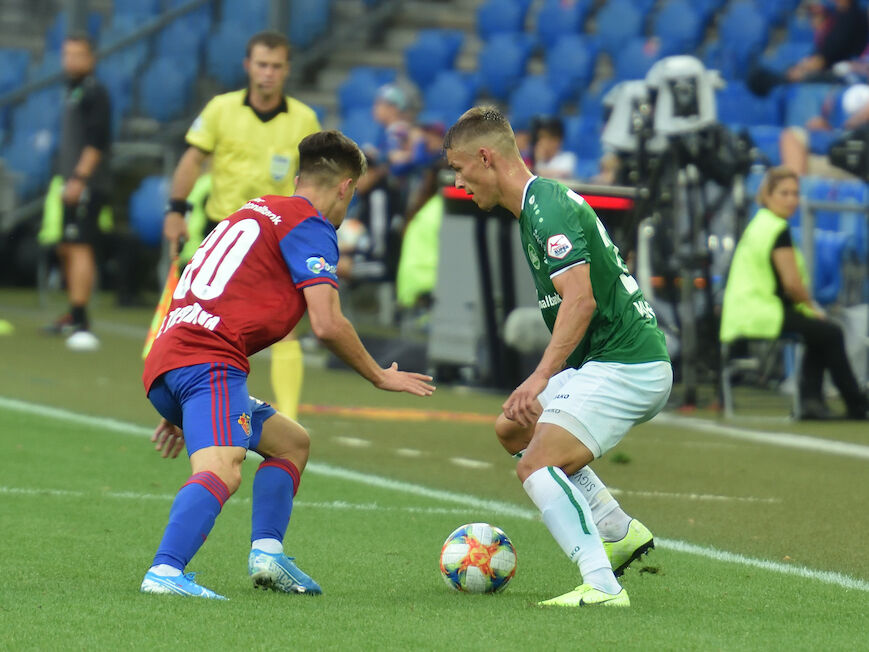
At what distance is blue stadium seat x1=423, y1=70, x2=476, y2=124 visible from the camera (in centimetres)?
1986

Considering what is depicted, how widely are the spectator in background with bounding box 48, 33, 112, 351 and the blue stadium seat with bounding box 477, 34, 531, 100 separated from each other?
253 inches

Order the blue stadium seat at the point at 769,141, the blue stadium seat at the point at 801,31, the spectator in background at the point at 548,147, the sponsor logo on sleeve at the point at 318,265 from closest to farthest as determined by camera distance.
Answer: the sponsor logo on sleeve at the point at 318,265
the spectator in background at the point at 548,147
the blue stadium seat at the point at 769,141
the blue stadium seat at the point at 801,31

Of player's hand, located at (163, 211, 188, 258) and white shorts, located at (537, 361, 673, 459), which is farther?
player's hand, located at (163, 211, 188, 258)

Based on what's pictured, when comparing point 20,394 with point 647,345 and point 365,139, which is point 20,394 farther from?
point 365,139

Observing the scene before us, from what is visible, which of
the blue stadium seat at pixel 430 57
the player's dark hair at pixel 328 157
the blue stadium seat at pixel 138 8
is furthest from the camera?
the blue stadium seat at pixel 138 8

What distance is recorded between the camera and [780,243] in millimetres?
10695

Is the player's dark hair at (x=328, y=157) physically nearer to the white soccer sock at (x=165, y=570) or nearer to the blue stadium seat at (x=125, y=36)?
the white soccer sock at (x=165, y=570)

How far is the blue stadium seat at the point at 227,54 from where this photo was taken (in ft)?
66.5

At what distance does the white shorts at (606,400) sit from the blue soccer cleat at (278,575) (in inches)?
34.7

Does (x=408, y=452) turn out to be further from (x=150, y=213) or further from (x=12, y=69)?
(x=12, y=69)

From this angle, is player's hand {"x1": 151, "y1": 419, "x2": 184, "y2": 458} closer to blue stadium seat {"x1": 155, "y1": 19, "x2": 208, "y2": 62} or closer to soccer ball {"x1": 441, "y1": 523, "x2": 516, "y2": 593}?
soccer ball {"x1": 441, "y1": 523, "x2": 516, "y2": 593}

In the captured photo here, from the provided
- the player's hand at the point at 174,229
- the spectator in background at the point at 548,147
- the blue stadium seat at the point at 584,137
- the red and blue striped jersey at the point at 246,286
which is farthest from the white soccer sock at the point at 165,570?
the blue stadium seat at the point at 584,137

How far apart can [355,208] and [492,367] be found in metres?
5.20

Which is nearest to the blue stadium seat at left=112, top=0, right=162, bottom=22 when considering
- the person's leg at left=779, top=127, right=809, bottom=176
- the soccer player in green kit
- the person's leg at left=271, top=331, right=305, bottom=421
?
the person's leg at left=779, top=127, right=809, bottom=176
